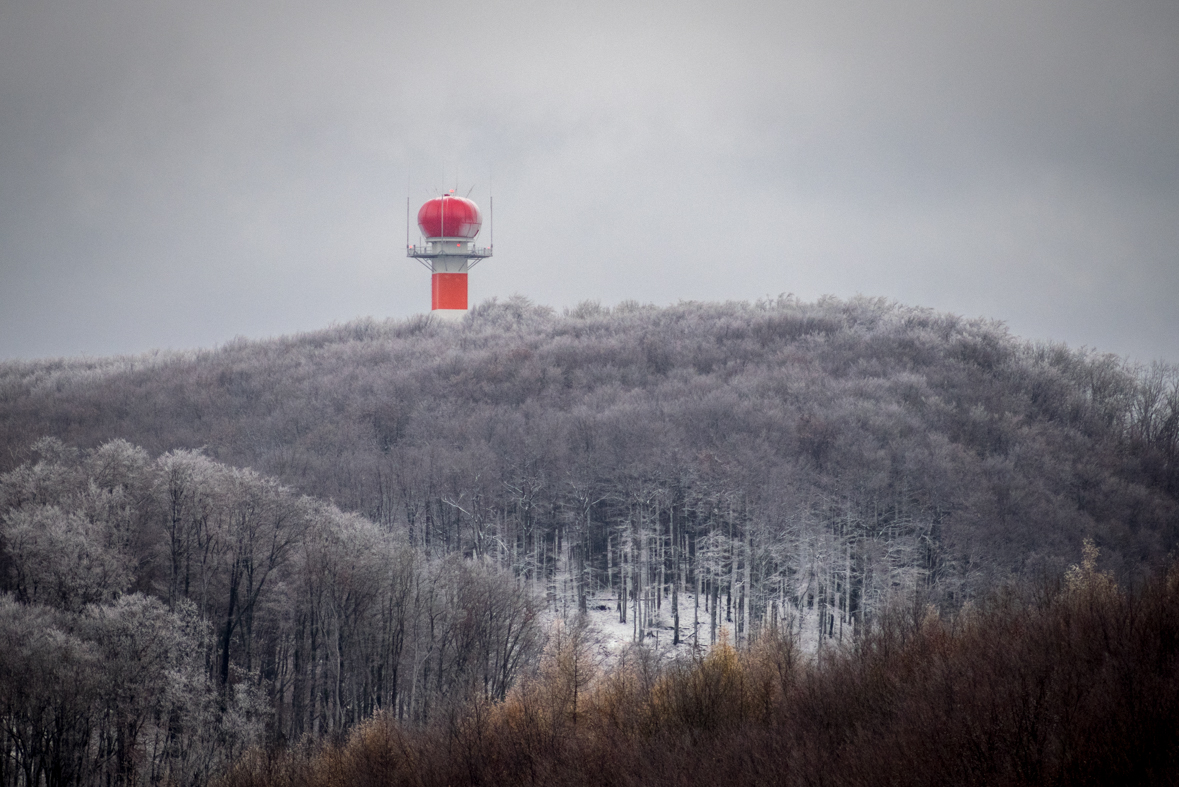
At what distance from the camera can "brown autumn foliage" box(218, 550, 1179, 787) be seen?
16.5 m

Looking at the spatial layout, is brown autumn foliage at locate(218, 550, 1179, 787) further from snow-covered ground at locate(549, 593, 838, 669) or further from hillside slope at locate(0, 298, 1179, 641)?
hillside slope at locate(0, 298, 1179, 641)

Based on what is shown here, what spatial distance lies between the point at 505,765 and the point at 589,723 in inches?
156

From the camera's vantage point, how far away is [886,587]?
153 ft

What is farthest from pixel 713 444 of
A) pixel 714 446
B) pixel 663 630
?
pixel 663 630

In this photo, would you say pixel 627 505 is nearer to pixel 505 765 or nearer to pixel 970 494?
pixel 970 494

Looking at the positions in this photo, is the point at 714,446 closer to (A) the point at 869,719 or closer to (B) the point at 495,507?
(B) the point at 495,507

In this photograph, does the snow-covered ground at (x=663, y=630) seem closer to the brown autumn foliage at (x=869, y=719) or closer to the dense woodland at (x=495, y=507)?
the dense woodland at (x=495, y=507)

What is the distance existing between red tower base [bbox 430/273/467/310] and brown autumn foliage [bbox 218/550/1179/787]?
51928mm

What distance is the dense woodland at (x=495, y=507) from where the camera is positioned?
35.4 meters

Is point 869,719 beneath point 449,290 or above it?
beneath

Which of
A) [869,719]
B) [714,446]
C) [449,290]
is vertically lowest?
[869,719]

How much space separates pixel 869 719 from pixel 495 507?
121 feet

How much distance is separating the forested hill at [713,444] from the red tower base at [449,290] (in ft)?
15.0

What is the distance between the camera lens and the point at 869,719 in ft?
77.3
